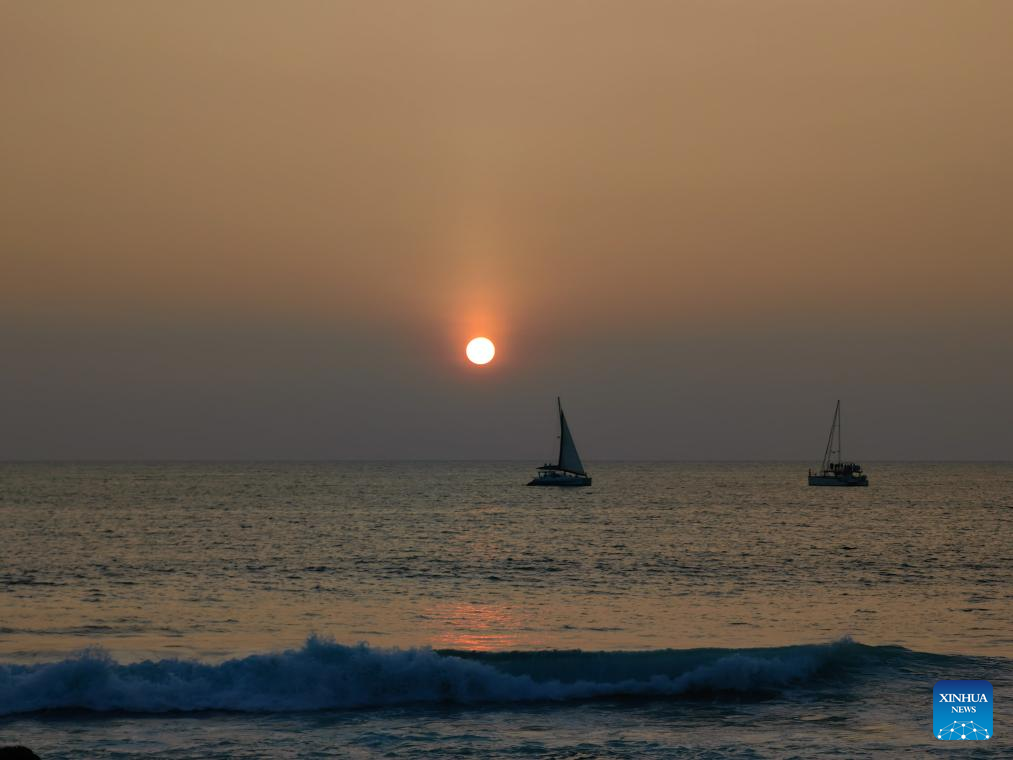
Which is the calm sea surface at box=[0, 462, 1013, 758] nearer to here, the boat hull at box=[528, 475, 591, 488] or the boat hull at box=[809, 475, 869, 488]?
the boat hull at box=[528, 475, 591, 488]

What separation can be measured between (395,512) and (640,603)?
75040mm

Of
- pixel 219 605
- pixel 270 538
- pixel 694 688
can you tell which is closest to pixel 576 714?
pixel 694 688

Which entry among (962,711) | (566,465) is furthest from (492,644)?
(566,465)

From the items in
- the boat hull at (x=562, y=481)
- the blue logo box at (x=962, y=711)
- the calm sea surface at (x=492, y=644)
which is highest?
the boat hull at (x=562, y=481)

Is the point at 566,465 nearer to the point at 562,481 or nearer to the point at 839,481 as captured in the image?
the point at 562,481

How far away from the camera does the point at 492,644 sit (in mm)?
37188

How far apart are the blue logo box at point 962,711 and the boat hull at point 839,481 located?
15703 centimetres

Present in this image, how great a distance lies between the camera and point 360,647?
32688 mm

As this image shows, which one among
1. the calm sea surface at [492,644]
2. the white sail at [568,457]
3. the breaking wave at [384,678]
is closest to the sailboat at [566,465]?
the white sail at [568,457]

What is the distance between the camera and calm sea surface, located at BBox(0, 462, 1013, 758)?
26.9m

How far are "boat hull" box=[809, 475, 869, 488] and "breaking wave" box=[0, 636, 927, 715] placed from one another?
508 feet

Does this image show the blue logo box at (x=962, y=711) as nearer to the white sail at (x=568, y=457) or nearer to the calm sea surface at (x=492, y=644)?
the calm sea surface at (x=492, y=644)

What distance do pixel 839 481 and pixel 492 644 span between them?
157m

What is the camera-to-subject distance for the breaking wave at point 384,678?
2964 cm
